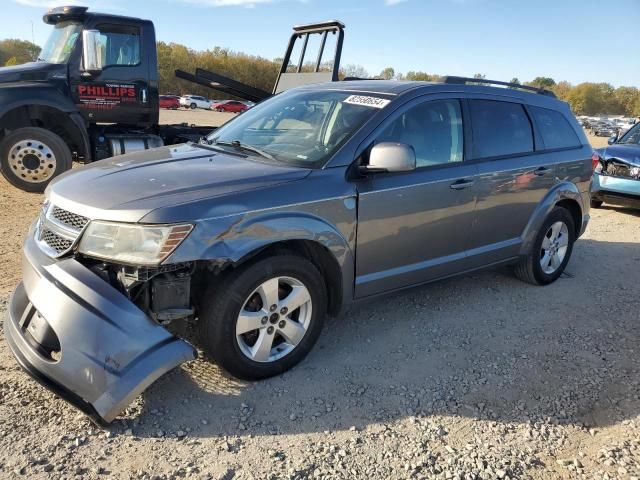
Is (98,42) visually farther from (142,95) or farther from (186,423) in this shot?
(186,423)

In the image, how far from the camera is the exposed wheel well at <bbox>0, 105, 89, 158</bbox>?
780 cm

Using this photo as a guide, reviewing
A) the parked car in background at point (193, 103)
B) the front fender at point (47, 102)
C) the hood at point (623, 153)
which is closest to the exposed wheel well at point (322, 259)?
the front fender at point (47, 102)

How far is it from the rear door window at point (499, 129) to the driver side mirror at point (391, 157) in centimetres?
113

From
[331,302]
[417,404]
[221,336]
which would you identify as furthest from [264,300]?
[417,404]

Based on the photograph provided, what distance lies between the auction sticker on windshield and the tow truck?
170 inches

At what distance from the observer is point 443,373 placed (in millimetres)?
3533

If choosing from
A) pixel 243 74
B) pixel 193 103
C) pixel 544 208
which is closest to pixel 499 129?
pixel 544 208

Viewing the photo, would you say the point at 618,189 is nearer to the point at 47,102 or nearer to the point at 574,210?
the point at 574,210

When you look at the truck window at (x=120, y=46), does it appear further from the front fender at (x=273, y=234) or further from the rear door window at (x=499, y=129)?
the front fender at (x=273, y=234)

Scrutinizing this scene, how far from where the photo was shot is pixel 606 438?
2982mm

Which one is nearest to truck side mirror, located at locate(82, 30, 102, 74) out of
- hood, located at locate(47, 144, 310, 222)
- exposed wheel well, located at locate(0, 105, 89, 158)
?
exposed wheel well, located at locate(0, 105, 89, 158)

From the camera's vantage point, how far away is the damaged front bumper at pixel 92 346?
260 cm

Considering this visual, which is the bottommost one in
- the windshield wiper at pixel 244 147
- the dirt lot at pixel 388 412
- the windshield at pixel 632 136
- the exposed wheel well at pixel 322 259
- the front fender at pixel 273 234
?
the dirt lot at pixel 388 412

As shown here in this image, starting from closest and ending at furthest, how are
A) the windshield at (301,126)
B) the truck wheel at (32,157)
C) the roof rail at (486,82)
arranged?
the windshield at (301,126)
the roof rail at (486,82)
the truck wheel at (32,157)
